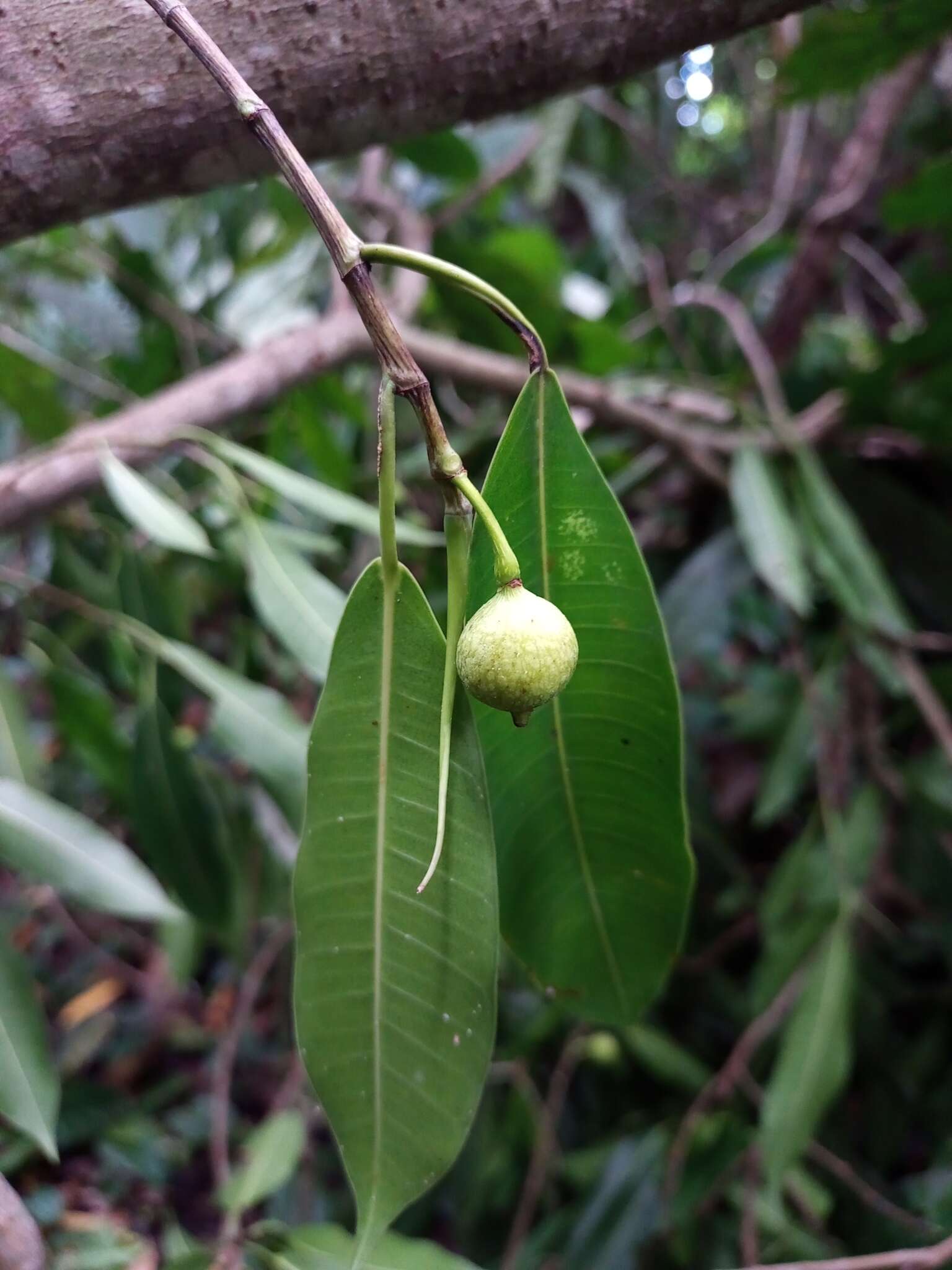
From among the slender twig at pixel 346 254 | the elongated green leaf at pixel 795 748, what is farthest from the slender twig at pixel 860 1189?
the slender twig at pixel 346 254

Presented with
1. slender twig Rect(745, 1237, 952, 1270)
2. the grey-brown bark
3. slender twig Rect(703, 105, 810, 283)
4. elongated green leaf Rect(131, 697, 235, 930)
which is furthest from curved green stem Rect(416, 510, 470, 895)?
slender twig Rect(703, 105, 810, 283)

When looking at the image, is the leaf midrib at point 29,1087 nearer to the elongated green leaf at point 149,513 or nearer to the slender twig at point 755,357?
the elongated green leaf at point 149,513

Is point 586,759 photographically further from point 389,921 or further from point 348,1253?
point 348,1253

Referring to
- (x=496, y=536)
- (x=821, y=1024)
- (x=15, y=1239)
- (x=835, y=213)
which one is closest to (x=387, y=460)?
(x=496, y=536)

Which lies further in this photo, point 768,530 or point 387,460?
point 768,530

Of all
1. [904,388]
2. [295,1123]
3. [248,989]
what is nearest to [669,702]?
[295,1123]

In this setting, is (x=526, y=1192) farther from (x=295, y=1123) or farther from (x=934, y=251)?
(x=934, y=251)

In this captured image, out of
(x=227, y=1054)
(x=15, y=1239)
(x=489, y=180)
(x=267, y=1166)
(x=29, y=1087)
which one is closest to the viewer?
(x=15, y=1239)
